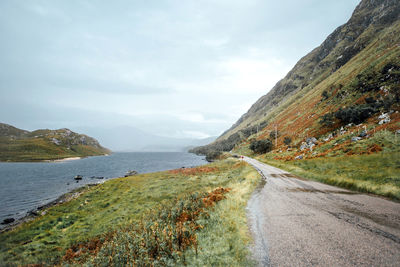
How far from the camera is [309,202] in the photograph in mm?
9797

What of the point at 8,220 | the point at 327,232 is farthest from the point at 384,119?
the point at 8,220

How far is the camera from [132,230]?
9.28 m

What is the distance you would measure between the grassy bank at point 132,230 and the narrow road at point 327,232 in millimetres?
878

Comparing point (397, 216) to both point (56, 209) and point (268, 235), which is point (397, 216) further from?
point (56, 209)

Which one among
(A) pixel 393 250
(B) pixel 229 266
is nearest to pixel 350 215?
(A) pixel 393 250

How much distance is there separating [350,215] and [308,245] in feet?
13.6

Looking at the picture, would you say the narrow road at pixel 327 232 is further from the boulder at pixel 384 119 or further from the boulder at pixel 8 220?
the boulder at pixel 8 220

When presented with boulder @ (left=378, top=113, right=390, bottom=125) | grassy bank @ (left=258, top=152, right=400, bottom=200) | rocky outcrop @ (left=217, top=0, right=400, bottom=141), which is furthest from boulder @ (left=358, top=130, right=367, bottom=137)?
rocky outcrop @ (left=217, top=0, right=400, bottom=141)

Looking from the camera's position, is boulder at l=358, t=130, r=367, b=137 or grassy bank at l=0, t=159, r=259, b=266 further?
boulder at l=358, t=130, r=367, b=137

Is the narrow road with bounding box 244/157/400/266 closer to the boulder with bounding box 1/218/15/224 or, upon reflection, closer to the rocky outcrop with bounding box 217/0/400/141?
the boulder with bounding box 1/218/15/224

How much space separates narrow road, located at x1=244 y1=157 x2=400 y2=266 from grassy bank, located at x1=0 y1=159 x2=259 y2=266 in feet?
2.88

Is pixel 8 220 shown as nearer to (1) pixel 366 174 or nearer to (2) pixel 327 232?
(2) pixel 327 232

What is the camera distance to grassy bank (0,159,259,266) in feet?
17.9

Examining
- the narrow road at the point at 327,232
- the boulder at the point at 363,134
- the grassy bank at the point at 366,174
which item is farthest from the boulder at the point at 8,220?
the boulder at the point at 363,134
